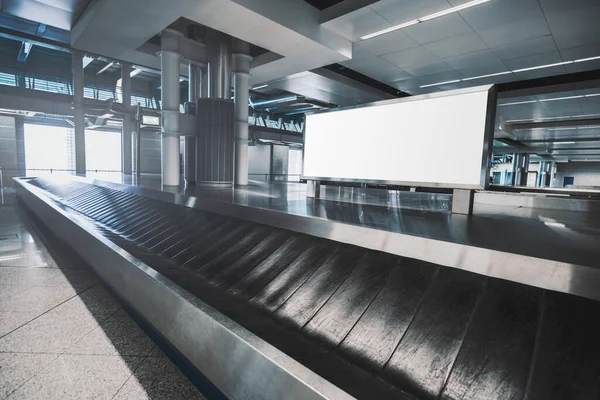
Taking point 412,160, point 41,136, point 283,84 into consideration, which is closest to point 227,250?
point 412,160

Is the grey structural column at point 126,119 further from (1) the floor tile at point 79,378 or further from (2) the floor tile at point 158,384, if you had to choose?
(2) the floor tile at point 158,384

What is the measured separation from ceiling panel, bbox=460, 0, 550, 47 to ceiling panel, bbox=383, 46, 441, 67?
4.84 feet

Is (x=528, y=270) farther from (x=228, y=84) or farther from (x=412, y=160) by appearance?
(x=228, y=84)

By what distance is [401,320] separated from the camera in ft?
6.48

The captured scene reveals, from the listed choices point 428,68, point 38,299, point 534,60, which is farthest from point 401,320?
point 534,60

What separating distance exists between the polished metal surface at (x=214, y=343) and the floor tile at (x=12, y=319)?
28.6 inches

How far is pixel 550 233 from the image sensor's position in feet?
7.98

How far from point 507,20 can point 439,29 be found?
1.31m

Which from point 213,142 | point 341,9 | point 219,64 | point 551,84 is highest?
point 341,9

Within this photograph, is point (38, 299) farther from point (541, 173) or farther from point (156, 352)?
point (541, 173)

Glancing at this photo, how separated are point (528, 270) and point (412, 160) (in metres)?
1.98

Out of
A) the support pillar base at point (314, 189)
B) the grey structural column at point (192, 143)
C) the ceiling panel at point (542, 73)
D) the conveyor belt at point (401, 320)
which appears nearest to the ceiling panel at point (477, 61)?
the ceiling panel at point (542, 73)

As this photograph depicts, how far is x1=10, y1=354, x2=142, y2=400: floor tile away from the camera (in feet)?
6.28

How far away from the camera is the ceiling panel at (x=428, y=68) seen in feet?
31.0
